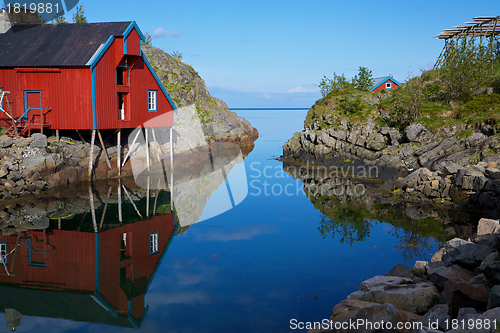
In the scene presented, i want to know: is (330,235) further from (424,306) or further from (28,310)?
(28,310)

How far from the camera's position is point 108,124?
26.6 m

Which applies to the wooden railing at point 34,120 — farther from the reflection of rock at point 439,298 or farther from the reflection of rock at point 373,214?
the reflection of rock at point 439,298

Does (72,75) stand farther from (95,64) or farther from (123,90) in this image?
(123,90)

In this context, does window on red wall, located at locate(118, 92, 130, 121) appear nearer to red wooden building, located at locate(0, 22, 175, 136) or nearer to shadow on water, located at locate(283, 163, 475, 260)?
red wooden building, located at locate(0, 22, 175, 136)

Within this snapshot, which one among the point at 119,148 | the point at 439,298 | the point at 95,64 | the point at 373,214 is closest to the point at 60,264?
the point at 439,298

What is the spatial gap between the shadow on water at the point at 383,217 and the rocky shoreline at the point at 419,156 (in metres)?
1.20

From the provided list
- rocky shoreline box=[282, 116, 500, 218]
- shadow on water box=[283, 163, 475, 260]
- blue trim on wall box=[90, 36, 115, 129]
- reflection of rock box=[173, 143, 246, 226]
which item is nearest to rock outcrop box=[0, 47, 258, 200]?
blue trim on wall box=[90, 36, 115, 129]

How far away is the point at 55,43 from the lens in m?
26.8

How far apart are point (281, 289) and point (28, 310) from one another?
6.97 meters

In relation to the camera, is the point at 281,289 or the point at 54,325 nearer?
the point at 54,325

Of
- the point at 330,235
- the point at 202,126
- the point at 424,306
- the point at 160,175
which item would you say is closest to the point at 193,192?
the point at 160,175

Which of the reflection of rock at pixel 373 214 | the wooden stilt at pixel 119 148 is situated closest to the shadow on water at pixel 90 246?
the wooden stilt at pixel 119 148

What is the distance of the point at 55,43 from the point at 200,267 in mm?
21404

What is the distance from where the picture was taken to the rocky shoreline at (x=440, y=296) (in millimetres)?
6871
